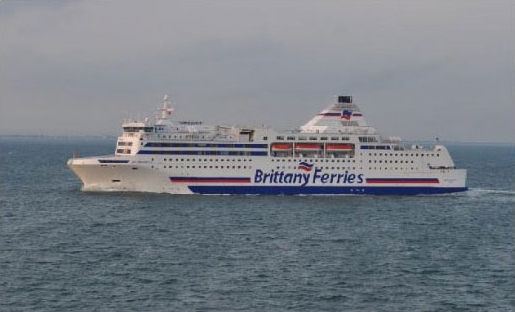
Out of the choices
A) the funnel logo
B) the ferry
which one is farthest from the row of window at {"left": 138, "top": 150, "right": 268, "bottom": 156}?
the funnel logo

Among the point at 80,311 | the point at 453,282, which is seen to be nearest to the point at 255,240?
the point at 453,282

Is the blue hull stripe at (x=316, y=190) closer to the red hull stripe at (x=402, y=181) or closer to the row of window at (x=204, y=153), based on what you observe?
the red hull stripe at (x=402, y=181)

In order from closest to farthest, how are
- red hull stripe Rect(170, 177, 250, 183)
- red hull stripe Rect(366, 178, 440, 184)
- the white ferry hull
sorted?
the white ferry hull → red hull stripe Rect(170, 177, 250, 183) → red hull stripe Rect(366, 178, 440, 184)

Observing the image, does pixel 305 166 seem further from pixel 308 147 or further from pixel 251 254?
pixel 251 254

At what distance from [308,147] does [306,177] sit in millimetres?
2493

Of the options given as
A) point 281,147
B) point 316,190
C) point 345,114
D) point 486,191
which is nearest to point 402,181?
point 316,190

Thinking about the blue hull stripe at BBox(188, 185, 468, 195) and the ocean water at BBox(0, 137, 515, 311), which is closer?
the ocean water at BBox(0, 137, 515, 311)

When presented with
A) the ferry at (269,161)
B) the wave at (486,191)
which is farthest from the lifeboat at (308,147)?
the wave at (486,191)

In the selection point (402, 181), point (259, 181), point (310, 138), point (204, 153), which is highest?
point (310, 138)

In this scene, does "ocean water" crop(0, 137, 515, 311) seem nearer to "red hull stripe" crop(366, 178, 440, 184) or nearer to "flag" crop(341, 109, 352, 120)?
"red hull stripe" crop(366, 178, 440, 184)

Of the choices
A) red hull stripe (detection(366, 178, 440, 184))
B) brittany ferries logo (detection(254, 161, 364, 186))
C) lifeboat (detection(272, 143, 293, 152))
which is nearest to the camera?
brittany ferries logo (detection(254, 161, 364, 186))

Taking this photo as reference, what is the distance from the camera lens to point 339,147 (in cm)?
5619

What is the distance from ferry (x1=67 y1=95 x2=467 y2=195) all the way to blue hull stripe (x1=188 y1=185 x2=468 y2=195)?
2.8 inches

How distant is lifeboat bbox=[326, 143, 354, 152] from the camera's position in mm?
56094
